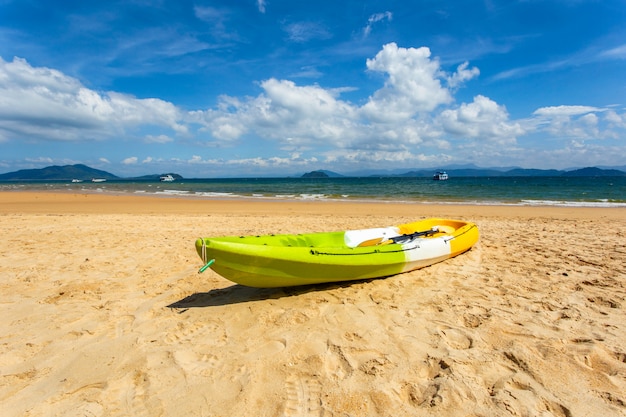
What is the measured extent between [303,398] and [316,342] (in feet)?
2.46

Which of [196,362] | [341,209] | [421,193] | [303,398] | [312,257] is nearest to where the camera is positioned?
[303,398]

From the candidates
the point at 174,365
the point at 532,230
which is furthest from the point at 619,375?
the point at 532,230

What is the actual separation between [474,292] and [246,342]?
3.11 meters

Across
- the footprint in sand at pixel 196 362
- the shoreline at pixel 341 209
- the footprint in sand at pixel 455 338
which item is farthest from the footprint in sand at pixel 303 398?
the shoreline at pixel 341 209

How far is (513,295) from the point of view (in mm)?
4254

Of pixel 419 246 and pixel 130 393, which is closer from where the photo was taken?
pixel 130 393

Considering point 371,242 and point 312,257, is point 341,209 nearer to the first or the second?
point 371,242

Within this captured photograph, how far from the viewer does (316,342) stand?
3141 millimetres

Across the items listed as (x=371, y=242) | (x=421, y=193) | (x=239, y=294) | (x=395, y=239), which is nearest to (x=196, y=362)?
(x=239, y=294)

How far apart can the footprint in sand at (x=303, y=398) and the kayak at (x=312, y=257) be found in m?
1.43

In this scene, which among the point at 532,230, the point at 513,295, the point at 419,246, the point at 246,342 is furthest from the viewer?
the point at 532,230

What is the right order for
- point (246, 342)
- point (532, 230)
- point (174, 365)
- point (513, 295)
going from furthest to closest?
point (532, 230) → point (513, 295) → point (246, 342) → point (174, 365)

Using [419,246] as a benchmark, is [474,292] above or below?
below

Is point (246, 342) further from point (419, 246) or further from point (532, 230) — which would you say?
point (532, 230)
